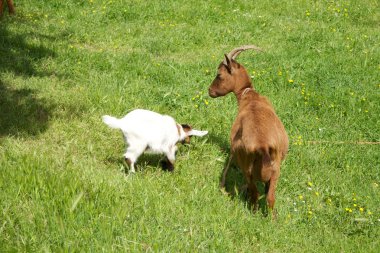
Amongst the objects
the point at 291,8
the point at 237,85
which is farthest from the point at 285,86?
the point at 291,8

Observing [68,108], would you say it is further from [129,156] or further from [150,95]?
[129,156]

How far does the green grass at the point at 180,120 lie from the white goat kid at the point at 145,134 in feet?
0.86

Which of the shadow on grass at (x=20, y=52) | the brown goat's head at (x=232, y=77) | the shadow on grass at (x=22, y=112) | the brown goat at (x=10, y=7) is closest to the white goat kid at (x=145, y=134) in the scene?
the brown goat's head at (x=232, y=77)

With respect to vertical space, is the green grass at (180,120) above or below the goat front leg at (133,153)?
below

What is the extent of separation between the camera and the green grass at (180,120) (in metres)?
4.49

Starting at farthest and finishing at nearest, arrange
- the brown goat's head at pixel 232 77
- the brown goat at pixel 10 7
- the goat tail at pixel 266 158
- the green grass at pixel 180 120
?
the brown goat at pixel 10 7
the brown goat's head at pixel 232 77
the goat tail at pixel 266 158
the green grass at pixel 180 120

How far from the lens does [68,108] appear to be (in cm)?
704

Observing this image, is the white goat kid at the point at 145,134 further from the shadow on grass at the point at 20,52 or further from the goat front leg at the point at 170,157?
the shadow on grass at the point at 20,52

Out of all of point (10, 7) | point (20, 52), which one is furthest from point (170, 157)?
point (10, 7)

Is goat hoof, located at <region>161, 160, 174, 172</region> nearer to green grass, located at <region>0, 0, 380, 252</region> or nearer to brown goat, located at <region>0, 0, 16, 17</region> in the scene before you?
green grass, located at <region>0, 0, 380, 252</region>

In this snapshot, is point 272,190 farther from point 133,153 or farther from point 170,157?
point 133,153

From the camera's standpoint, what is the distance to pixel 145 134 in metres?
5.34

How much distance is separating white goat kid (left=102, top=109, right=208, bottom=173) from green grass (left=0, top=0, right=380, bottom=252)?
0.86 feet

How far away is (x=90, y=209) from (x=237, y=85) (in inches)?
102
